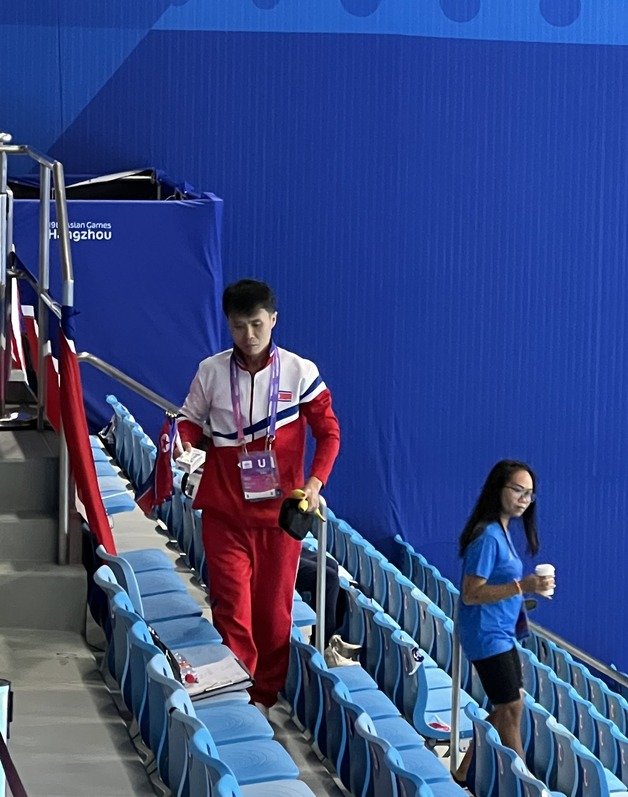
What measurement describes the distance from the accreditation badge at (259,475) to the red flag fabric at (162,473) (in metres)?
0.23

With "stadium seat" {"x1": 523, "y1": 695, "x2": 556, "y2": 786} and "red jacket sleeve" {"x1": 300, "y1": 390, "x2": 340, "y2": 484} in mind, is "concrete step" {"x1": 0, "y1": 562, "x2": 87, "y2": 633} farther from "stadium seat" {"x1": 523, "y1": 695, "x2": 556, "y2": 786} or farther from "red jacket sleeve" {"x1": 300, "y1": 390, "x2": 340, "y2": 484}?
"stadium seat" {"x1": 523, "y1": 695, "x2": 556, "y2": 786}

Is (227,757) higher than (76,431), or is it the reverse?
(76,431)

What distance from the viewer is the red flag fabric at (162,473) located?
3955mm

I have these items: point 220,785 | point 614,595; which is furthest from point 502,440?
point 220,785

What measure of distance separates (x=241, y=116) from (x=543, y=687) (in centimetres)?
445

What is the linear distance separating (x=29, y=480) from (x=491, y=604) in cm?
145

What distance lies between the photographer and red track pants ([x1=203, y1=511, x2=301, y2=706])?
12.8 ft

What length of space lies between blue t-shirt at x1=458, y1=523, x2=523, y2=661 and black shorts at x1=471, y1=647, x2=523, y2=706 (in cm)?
2

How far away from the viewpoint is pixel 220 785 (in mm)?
2502

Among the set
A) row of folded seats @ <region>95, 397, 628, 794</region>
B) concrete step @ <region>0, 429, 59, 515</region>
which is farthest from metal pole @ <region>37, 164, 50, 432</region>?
row of folded seats @ <region>95, 397, 628, 794</region>

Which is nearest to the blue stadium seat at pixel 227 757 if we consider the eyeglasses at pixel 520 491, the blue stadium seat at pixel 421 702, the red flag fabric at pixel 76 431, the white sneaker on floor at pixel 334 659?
the red flag fabric at pixel 76 431

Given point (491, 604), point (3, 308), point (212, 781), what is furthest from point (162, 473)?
point (212, 781)

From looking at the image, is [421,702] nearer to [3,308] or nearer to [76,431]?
[76,431]

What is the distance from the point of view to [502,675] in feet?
13.1
